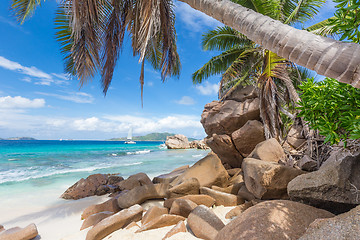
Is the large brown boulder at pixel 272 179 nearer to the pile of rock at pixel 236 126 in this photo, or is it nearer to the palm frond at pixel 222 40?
the pile of rock at pixel 236 126

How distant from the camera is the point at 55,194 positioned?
7086 mm

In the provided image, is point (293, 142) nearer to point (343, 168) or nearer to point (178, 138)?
point (343, 168)

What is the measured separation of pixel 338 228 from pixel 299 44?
5.95 ft

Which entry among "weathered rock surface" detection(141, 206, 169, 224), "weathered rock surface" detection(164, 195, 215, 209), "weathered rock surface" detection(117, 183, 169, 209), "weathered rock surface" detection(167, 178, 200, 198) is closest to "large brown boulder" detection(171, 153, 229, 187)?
"weathered rock surface" detection(167, 178, 200, 198)

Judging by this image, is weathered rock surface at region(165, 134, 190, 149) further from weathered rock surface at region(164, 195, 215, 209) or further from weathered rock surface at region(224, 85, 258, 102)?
weathered rock surface at region(164, 195, 215, 209)

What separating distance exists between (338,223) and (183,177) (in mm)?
4026

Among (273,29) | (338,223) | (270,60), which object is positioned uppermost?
(270,60)

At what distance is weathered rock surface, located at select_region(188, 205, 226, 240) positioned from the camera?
2809 mm

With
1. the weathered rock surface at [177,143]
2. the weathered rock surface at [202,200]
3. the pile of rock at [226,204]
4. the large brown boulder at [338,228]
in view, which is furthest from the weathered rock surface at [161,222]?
the weathered rock surface at [177,143]

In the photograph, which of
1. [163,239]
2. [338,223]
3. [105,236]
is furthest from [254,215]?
[105,236]

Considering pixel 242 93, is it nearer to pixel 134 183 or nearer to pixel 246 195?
pixel 246 195

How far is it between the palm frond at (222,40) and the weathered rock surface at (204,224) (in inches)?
350

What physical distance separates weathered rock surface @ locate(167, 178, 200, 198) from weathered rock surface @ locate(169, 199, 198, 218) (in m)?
0.76

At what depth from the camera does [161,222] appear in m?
3.32
